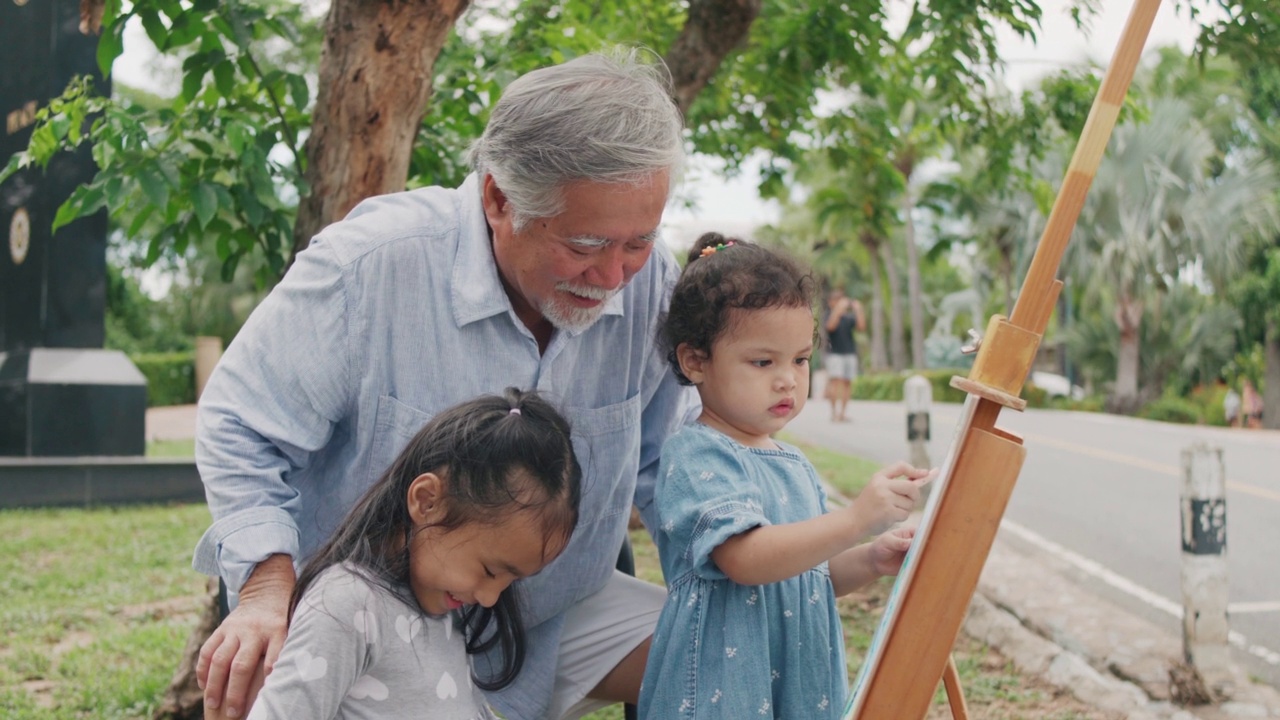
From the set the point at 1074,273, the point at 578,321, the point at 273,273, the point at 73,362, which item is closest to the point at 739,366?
the point at 578,321

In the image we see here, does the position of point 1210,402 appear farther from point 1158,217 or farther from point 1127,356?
point 1158,217

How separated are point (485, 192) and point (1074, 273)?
27.5m

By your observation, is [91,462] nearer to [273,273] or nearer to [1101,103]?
[273,273]

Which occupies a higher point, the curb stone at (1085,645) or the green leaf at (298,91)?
the green leaf at (298,91)

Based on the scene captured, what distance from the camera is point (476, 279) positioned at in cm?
234

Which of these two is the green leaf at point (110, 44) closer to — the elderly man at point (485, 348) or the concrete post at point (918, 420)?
the elderly man at point (485, 348)

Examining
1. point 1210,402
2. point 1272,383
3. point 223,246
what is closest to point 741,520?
point 223,246

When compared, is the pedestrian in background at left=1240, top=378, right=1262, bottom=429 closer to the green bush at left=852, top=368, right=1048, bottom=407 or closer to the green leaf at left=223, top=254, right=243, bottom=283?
the green bush at left=852, top=368, right=1048, bottom=407

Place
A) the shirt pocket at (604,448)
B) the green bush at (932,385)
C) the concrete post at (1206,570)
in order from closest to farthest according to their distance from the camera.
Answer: the shirt pocket at (604,448), the concrete post at (1206,570), the green bush at (932,385)

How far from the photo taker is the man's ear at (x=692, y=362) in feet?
7.52

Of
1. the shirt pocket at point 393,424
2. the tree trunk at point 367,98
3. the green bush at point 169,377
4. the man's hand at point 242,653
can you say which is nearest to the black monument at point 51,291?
the tree trunk at point 367,98

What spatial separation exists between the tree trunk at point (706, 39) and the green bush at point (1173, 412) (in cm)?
2285

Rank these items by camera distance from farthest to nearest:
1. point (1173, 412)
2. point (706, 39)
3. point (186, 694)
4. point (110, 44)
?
point (1173, 412), point (706, 39), point (186, 694), point (110, 44)

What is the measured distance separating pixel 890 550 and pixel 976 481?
651mm
